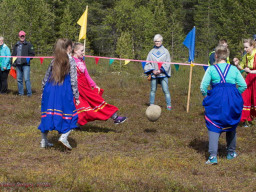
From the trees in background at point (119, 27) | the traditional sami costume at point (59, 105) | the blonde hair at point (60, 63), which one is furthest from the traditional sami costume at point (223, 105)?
the trees in background at point (119, 27)

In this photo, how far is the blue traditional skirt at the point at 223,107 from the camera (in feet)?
19.3

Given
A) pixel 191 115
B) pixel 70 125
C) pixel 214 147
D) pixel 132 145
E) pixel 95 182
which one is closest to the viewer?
pixel 95 182

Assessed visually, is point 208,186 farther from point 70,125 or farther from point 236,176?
point 70,125

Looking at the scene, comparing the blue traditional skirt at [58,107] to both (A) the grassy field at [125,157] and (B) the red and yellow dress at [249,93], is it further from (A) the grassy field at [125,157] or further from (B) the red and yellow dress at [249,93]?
(B) the red and yellow dress at [249,93]

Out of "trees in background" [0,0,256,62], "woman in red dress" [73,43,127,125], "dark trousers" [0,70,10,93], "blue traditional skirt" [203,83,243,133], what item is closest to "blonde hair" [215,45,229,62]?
"blue traditional skirt" [203,83,243,133]

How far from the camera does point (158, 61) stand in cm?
1086

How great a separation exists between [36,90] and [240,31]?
21132 millimetres

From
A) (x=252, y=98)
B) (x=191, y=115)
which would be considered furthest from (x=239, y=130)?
(x=191, y=115)

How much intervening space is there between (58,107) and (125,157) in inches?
53.6

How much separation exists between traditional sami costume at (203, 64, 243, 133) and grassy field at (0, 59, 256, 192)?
25.4 inches

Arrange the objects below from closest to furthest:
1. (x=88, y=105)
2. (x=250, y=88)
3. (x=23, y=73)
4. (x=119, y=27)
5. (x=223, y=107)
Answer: (x=223, y=107) → (x=88, y=105) → (x=250, y=88) → (x=23, y=73) → (x=119, y=27)

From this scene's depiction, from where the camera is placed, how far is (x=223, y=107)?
5879 millimetres

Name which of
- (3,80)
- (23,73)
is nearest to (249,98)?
(23,73)

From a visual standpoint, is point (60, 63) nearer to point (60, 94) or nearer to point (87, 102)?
point (60, 94)
